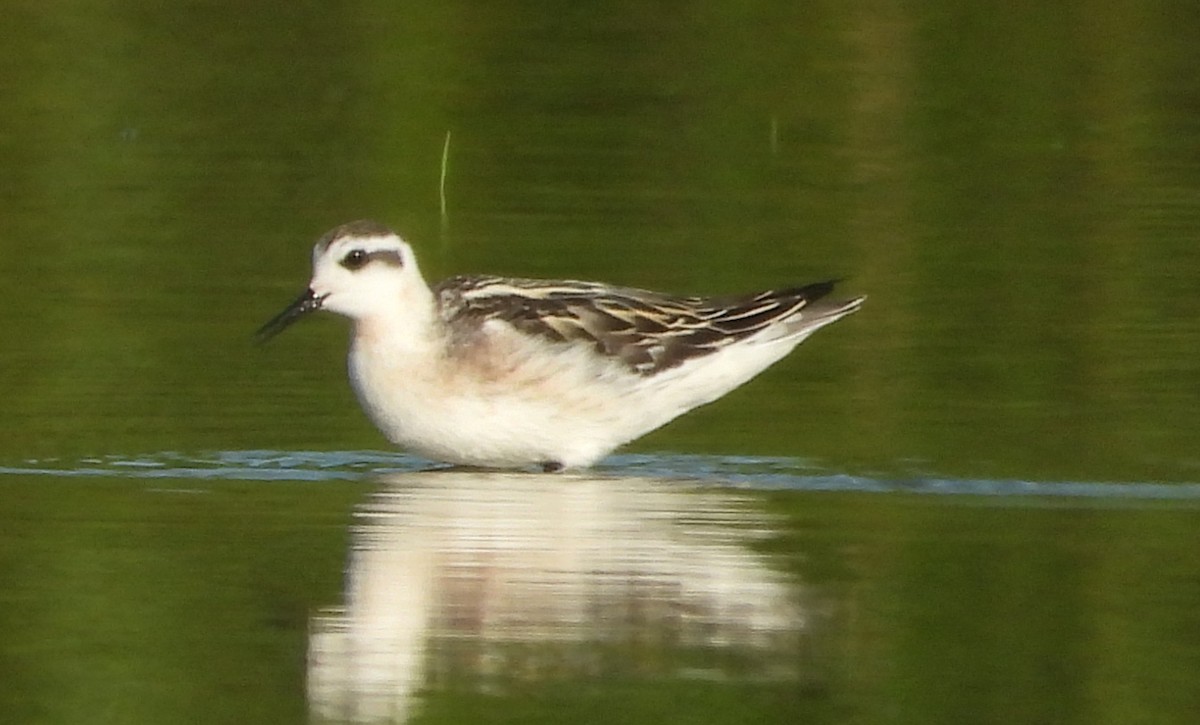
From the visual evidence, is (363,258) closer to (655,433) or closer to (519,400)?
(519,400)

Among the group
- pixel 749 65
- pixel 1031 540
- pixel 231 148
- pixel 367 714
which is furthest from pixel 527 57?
pixel 367 714

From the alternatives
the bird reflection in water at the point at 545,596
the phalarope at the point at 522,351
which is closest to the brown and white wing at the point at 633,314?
the phalarope at the point at 522,351

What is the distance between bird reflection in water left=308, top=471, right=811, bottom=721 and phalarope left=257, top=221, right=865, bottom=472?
0.37 m

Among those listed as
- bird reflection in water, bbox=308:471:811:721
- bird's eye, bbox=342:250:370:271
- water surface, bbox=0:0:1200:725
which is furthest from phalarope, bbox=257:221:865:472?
bird reflection in water, bbox=308:471:811:721

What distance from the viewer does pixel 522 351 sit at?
522 inches

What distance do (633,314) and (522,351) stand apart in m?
0.69

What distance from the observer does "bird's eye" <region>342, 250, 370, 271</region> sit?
13.4m

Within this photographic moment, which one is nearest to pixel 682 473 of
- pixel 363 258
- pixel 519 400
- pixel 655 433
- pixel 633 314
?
pixel 519 400

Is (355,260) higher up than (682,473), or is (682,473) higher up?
(355,260)

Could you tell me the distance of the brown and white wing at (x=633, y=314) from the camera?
13.5m

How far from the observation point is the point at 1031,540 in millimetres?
11602

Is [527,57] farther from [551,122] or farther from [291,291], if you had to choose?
[291,291]

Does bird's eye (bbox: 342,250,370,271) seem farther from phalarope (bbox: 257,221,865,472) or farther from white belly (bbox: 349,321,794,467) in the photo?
white belly (bbox: 349,321,794,467)

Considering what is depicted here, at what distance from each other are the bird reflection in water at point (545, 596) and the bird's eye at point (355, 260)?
3.52 feet
